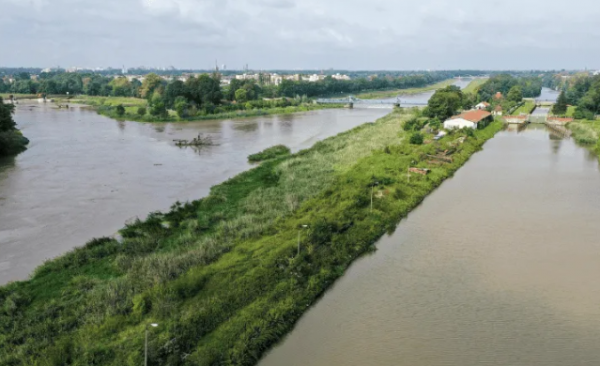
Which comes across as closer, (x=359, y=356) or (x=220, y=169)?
(x=359, y=356)

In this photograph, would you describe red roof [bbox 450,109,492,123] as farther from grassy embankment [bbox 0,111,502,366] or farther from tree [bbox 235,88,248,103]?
tree [bbox 235,88,248,103]

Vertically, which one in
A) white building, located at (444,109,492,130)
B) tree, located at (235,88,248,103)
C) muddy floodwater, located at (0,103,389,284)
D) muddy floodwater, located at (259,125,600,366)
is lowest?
muddy floodwater, located at (259,125,600,366)

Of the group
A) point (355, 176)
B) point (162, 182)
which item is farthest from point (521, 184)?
point (162, 182)

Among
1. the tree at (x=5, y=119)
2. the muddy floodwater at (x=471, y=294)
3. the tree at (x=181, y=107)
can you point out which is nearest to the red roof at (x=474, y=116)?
the muddy floodwater at (x=471, y=294)

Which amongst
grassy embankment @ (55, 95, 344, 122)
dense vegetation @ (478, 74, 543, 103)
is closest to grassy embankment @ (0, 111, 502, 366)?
grassy embankment @ (55, 95, 344, 122)

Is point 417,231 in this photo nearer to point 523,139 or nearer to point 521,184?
point 521,184

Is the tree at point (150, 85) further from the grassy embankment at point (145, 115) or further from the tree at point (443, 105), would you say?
the tree at point (443, 105)

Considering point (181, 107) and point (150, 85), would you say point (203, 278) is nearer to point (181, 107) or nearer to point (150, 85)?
point (181, 107)
